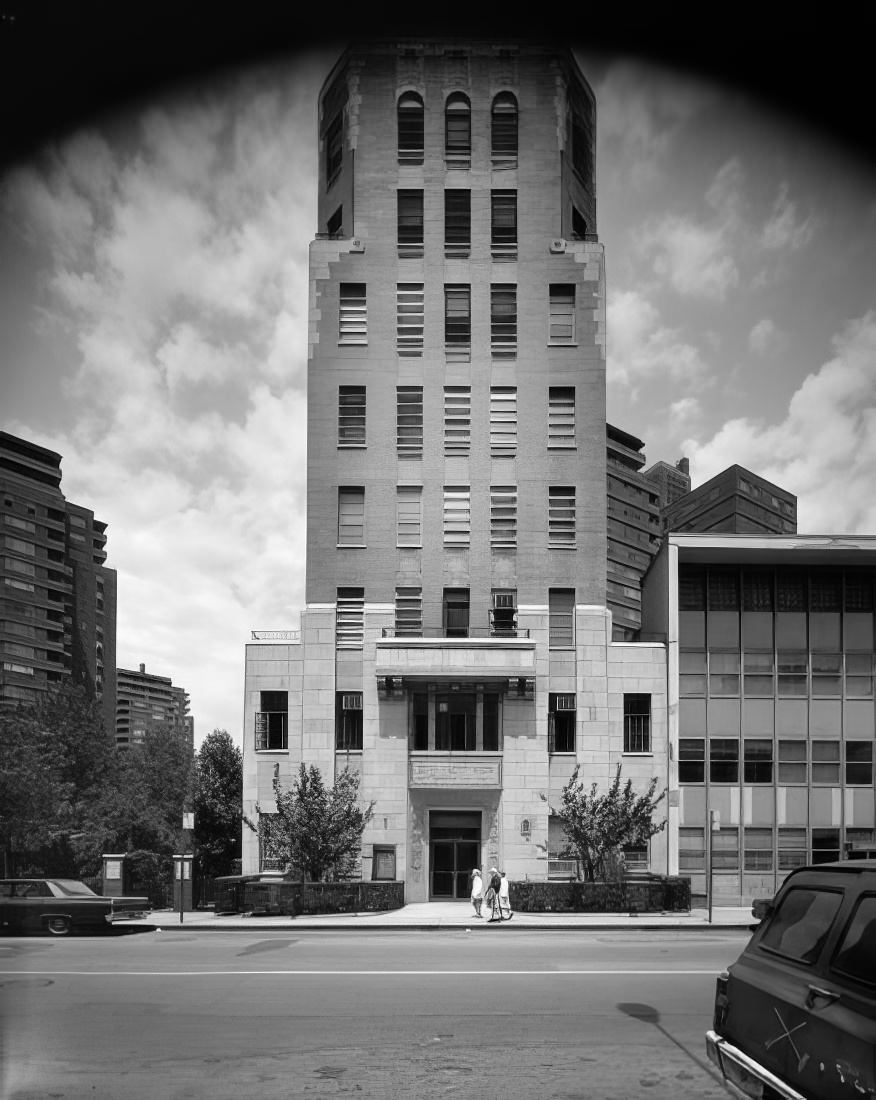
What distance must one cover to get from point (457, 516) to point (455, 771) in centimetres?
992

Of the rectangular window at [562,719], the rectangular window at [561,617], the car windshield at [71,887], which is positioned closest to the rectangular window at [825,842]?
the rectangular window at [562,719]

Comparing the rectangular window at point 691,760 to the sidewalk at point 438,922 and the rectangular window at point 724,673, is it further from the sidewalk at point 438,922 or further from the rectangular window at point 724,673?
the sidewalk at point 438,922

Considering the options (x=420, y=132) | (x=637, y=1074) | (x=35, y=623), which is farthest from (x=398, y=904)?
(x=35, y=623)

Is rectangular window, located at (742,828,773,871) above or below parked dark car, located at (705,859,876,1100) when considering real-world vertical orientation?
below

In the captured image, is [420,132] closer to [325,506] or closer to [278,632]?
[325,506]

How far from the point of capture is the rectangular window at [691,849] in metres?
41.9

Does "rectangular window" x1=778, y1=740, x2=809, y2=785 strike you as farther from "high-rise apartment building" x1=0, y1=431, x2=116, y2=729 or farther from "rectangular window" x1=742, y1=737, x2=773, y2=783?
"high-rise apartment building" x1=0, y1=431, x2=116, y2=729

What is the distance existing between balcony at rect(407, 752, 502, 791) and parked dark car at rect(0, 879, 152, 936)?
1497 cm

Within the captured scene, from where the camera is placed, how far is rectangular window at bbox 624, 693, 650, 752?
42656 mm

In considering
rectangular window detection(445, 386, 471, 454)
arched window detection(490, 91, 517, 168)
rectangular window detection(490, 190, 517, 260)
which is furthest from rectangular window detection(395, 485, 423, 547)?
arched window detection(490, 91, 517, 168)

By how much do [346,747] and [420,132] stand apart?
987 inches

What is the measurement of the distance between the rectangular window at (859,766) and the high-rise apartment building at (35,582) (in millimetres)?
98315

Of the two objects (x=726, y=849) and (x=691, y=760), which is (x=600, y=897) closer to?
(x=726, y=849)

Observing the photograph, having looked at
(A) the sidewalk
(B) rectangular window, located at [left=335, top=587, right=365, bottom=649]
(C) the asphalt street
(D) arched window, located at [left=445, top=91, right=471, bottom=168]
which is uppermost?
(D) arched window, located at [left=445, top=91, right=471, bottom=168]
